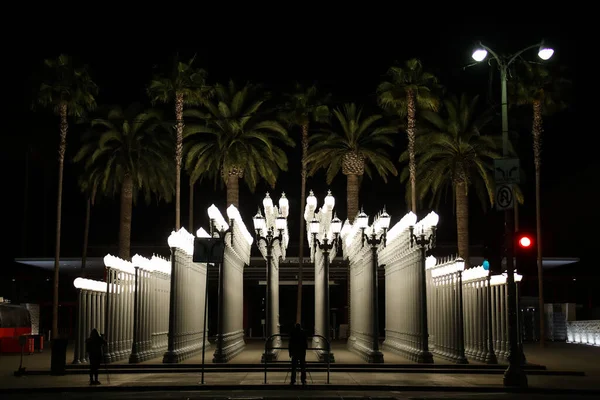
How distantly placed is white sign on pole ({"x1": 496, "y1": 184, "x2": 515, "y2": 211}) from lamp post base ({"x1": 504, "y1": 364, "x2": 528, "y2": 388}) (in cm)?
380

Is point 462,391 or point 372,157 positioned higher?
point 372,157

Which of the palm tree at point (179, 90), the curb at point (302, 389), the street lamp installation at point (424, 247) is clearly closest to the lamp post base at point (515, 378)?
the curb at point (302, 389)

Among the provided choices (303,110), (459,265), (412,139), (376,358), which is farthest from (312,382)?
(303,110)

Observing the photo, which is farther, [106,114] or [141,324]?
[106,114]

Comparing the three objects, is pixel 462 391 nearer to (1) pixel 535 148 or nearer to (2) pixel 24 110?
(1) pixel 535 148

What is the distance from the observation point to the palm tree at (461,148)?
43.9 m

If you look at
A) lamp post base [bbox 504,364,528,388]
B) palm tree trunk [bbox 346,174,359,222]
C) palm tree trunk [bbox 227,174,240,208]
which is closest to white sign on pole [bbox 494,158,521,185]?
lamp post base [bbox 504,364,528,388]

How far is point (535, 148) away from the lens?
44.2 meters

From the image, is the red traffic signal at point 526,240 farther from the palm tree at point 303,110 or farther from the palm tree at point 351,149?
the palm tree at point 303,110

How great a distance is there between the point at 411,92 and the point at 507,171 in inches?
939

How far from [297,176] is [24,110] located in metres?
31.3

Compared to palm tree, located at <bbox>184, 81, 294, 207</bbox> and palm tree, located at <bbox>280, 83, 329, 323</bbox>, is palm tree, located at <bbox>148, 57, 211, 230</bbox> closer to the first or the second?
palm tree, located at <bbox>184, 81, 294, 207</bbox>

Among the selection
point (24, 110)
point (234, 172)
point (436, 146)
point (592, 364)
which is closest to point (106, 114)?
point (24, 110)

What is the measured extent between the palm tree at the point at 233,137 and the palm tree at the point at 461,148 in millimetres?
7795
